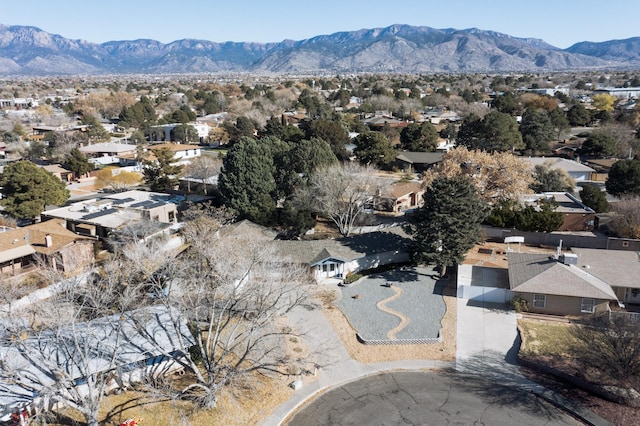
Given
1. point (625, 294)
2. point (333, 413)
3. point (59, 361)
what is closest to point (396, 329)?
point (333, 413)

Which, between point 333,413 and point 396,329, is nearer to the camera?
point 333,413

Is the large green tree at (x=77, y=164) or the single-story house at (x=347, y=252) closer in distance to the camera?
the single-story house at (x=347, y=252)

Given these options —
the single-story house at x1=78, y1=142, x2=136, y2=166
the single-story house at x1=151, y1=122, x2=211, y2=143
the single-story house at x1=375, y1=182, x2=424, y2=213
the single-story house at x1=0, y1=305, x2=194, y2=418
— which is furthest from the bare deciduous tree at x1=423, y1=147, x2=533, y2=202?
the single-story house at x1=151, y1=122, x2=211, y2=143

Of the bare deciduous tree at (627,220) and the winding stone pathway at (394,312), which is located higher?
the bare deciduous tree at (627,220)

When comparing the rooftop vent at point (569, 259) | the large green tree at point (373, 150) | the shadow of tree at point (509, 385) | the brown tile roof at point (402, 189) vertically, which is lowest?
the shadow of tree at point (509, 385)

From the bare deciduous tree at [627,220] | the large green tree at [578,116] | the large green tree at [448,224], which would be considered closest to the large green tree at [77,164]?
the large green tree at [448,224]

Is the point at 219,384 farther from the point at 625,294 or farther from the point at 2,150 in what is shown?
the point at 2,150

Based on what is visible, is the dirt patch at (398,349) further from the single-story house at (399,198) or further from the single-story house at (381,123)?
the single-story house at (381,123)
